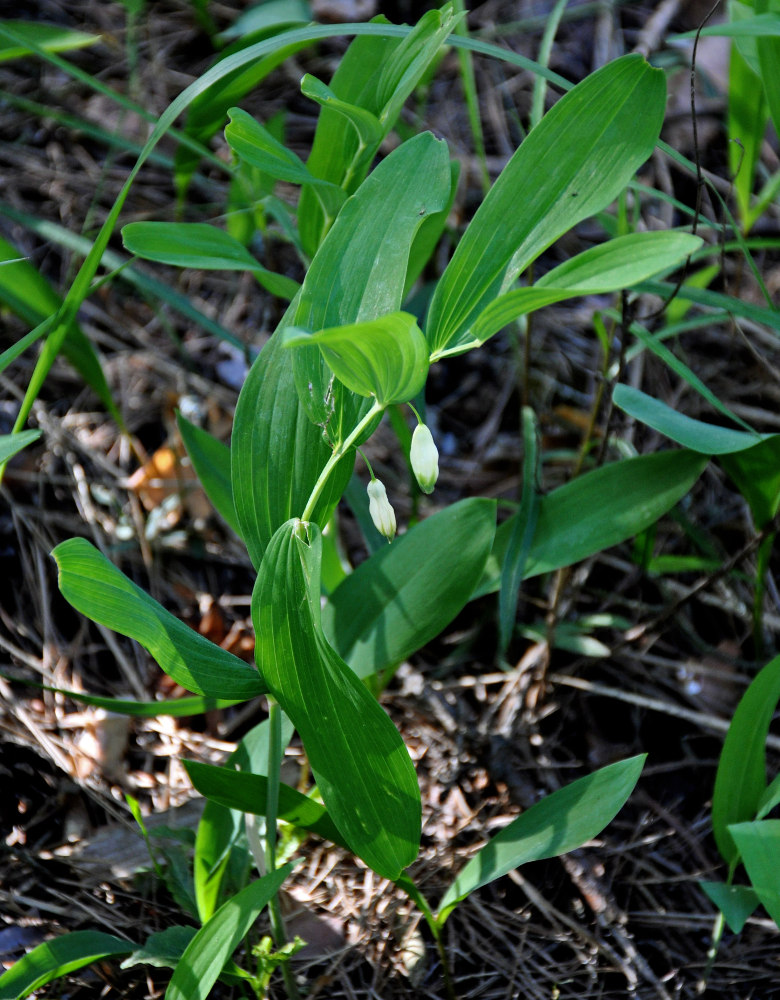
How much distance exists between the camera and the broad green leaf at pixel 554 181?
715 millimetres

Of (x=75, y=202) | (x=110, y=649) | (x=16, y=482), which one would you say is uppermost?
(x=75, y=202)

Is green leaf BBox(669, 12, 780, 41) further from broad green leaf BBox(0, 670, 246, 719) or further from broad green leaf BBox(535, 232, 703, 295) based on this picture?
broad green leaf BBox(0, 670, 246, 719)

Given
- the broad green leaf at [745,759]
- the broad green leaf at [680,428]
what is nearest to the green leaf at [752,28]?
the broad green leaf at [680,428]

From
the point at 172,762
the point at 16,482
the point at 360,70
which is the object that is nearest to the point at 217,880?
the point at 172,762

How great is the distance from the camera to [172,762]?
1.22 metres

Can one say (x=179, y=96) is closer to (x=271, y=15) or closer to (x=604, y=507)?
Result: (x=604, y=507)

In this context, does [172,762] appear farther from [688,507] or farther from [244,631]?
[688,507]

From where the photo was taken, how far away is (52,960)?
85 cm

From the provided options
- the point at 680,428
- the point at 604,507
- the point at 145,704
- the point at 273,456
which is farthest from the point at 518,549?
the point at 145,704

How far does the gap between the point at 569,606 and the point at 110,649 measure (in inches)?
29.0

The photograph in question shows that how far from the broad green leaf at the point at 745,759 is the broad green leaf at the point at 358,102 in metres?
0.74

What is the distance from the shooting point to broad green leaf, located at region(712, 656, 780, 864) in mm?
939

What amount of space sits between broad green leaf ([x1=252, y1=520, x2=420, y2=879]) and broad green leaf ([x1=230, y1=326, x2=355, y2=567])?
13 cm

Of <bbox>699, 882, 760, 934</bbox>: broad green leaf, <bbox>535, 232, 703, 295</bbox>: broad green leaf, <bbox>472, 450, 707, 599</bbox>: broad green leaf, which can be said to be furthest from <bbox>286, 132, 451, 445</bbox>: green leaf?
<bbox>699, 882, 760, 934</bbox>: broad green leaf
